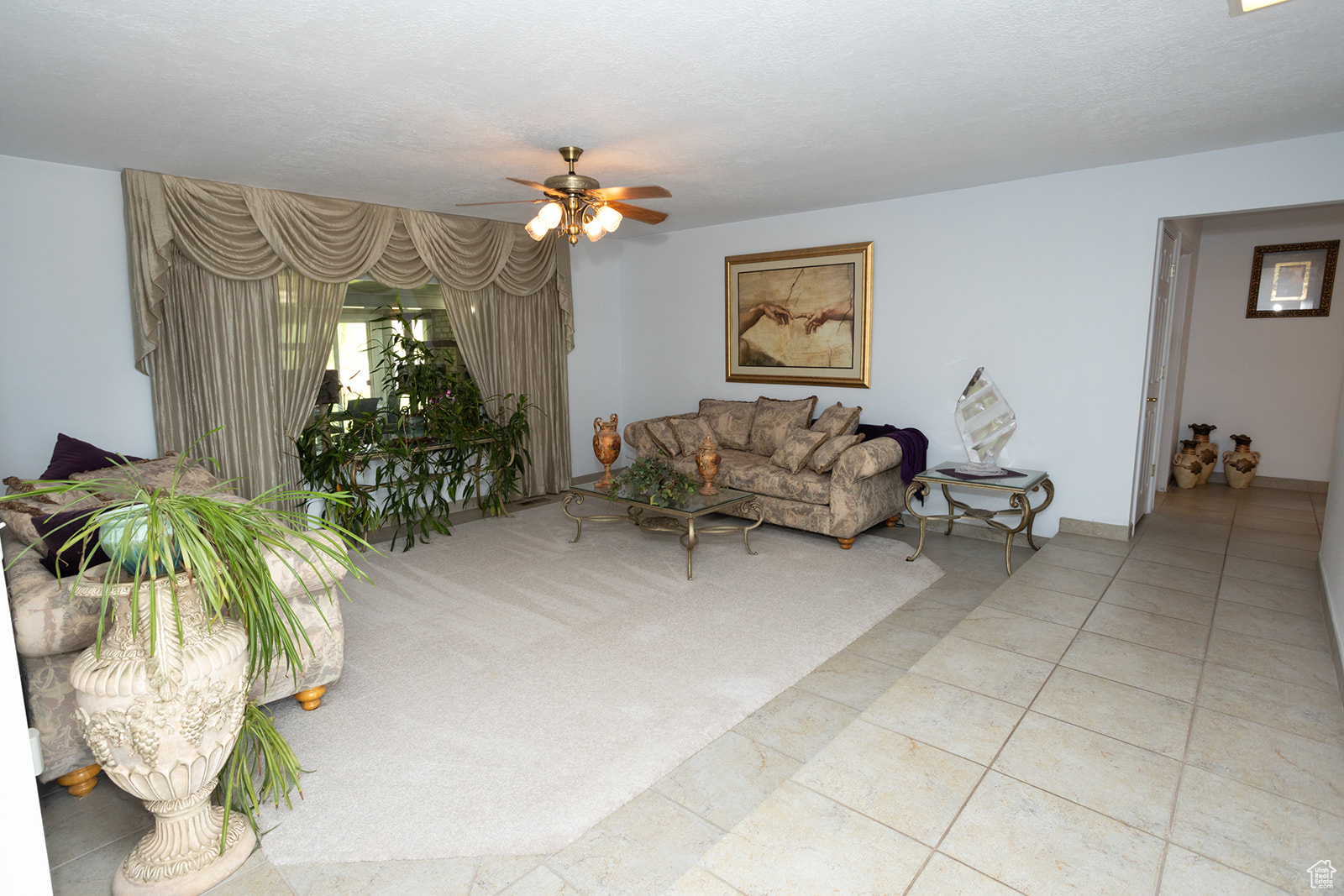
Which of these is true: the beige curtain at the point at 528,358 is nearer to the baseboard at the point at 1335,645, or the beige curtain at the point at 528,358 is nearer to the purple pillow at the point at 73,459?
the purple pillow at the point at 73,459

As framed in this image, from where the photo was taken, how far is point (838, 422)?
5.29 m

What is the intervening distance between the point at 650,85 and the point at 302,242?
3.18m

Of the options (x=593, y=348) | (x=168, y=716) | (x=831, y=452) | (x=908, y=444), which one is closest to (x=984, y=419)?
(x=908, y=444)

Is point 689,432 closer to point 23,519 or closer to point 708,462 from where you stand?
point 708,462

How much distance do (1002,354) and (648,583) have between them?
2.96 m

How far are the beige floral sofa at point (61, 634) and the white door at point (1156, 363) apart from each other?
4842 mm

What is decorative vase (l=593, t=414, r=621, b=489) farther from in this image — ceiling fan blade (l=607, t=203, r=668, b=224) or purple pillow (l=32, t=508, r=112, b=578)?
purple pillow (l=32, t=508, r=112, b=578)

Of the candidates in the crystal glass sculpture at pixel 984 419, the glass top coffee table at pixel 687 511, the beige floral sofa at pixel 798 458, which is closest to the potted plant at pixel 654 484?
the glass top coffee table at pixel 687 511

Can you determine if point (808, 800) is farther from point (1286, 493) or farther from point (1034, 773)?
point (1286, 493)

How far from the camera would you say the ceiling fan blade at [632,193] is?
3.45 metres

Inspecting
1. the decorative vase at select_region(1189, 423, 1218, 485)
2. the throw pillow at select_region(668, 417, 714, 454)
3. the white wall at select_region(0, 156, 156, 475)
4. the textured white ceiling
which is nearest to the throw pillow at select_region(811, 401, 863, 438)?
the throw pillow at select_region(668, 417, 714, 454)

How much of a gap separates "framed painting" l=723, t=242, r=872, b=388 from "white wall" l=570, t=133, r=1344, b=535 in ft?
0.34

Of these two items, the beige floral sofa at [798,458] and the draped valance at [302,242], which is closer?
the draped valance at [302,242]

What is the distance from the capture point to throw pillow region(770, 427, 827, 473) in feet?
16.6
